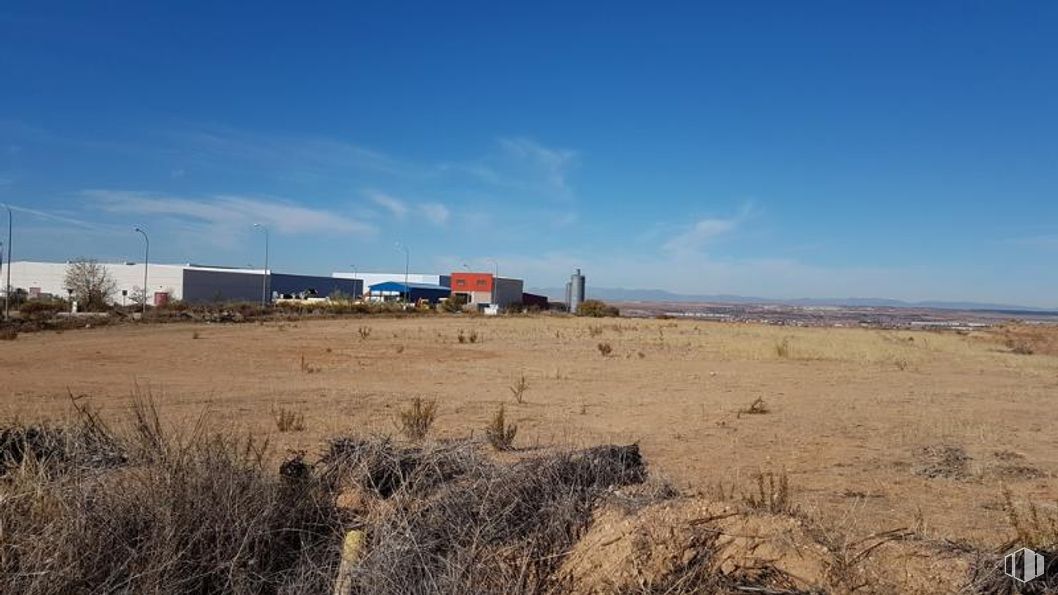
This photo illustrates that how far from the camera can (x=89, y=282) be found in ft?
305

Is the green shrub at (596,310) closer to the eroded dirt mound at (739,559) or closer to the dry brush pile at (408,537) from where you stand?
the dry brush pile at (408,537)

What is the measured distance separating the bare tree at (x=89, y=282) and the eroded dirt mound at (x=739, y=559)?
86443 mm

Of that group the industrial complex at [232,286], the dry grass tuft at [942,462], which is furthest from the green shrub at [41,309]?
the dry grass tuft at [942,462]

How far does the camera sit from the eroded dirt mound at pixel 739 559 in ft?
15.1

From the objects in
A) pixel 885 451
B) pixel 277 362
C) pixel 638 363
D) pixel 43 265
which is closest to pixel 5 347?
pixel 277 362

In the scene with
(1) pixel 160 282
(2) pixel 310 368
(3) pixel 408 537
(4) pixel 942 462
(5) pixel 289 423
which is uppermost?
(1) pixel 160 282

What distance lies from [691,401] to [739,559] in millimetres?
14383

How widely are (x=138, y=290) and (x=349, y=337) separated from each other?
76.1m

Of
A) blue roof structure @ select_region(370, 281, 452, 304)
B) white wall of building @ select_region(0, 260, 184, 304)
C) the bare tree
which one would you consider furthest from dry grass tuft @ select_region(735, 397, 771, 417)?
blue roof structure @ select_region(370, 281, 452, 304)

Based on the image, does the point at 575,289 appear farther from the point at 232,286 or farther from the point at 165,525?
the point at 165,525

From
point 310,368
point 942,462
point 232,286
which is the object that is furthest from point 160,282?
point 942,462

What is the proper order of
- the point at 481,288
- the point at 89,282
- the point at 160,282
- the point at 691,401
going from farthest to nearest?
the point at 481,288 < the point at 160,282 < the point at 89,282 < the point at 691,401

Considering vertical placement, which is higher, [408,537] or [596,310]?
[596,310]

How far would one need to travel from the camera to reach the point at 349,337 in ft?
134
